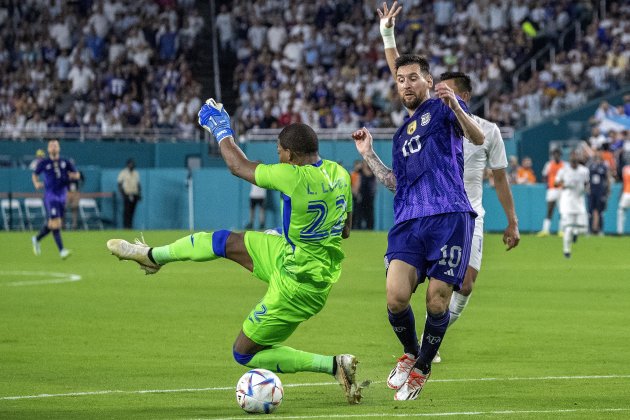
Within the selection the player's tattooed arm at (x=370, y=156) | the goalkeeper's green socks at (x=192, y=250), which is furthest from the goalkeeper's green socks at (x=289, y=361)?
the player's tattooed arm at (x=370, y=156)

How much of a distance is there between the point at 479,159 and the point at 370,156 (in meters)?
2.08

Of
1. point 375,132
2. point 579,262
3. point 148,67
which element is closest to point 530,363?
point 579,262

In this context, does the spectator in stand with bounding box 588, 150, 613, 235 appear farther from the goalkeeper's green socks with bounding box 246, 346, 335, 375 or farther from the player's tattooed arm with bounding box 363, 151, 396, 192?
the goalkeeper's green socks with bounding box 246, 346, 335, 375

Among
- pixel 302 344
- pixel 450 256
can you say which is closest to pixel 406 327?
pixel 450 256

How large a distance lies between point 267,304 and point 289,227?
0.54m

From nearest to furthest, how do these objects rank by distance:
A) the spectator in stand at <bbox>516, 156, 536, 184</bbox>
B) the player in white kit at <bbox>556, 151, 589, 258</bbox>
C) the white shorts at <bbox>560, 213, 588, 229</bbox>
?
the white shorts at <bbox>560, 213, 588, 229</bbox>
the player in white kit at <bbox>556, 151, 589, 258</bbox>
the spectator in stand at <bbox>516, 156, 536, 184</bbox>

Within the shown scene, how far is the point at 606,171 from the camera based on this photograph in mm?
35562

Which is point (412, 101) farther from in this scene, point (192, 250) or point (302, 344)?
point (302, 344)

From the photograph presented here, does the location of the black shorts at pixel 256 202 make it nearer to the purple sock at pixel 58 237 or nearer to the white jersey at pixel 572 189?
the white jersey at pixel 572 189

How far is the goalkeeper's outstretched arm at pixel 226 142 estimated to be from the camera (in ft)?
30.1

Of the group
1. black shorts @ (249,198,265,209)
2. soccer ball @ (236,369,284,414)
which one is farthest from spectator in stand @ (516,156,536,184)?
soccer ball @ (236,369,284,414)

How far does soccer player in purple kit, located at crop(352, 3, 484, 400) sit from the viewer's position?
955 cm

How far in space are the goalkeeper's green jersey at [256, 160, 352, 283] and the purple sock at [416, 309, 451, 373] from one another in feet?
Answer: 2.71

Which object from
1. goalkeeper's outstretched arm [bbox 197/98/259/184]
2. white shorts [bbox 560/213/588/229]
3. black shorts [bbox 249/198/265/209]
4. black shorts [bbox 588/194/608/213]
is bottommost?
black shorts [bbox 249/198/265/209]
